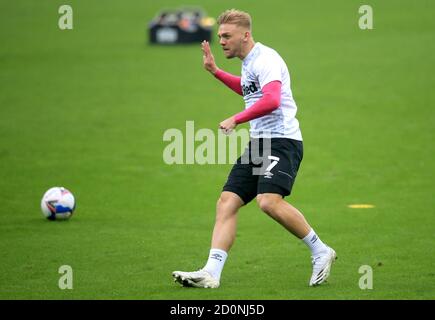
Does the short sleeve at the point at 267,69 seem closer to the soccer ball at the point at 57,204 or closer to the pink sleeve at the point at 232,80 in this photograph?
the pink sleeve at the point at 232,80

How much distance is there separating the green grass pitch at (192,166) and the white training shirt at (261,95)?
1622 mm

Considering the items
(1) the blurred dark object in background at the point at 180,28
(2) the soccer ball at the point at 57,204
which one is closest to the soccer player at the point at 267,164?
(2) the soccer ball at the point at 57,204

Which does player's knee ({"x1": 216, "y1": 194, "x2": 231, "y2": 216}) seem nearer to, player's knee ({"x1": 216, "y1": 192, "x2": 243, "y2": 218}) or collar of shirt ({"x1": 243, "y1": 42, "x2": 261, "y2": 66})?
player's knee ({"x1": 216, "y1": 192, "x2": 243, "y2": 218})

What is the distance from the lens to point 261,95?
33.2ft

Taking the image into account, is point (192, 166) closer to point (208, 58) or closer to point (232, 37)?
point (208, 58)

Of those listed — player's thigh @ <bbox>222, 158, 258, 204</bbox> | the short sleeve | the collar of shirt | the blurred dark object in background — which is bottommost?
player's thigh @ <bbox>222, 158, 258, 204</bbox>

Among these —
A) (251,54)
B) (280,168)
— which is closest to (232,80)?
(251,54)

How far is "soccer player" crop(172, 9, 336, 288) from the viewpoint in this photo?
9.85 meters

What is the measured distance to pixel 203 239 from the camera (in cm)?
1322

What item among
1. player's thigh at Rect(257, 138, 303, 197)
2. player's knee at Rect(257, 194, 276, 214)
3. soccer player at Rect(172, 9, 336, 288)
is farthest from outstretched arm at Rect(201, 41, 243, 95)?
player's knee at Rect(257, 194, 276, 214)

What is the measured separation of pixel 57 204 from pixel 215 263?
5176 millimetres

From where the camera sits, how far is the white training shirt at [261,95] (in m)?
10.0

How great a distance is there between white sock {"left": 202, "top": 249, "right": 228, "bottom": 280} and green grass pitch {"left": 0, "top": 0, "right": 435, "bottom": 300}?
20cm

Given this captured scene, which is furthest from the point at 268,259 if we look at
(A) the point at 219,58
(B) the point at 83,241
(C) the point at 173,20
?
(C) the point at 173,20
